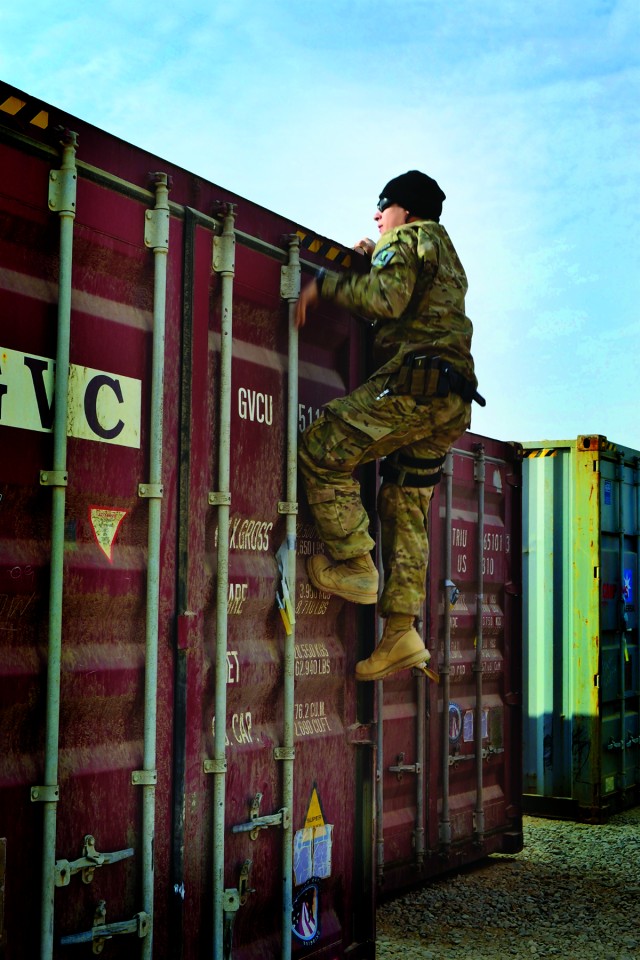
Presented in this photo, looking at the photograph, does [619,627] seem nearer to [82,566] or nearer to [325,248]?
[325,248]

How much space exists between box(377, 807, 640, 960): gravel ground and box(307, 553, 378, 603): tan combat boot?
1912 mm

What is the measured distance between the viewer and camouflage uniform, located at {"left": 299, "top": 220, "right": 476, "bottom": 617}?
4.11 metres

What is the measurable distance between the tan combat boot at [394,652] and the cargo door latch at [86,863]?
4.67ft

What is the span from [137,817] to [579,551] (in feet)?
19.6

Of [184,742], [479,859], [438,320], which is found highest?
[438,320]

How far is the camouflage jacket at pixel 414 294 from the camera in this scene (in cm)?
413

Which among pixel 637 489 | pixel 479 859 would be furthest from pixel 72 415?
pixel 637 489

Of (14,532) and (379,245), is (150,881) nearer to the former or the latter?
(14,532)

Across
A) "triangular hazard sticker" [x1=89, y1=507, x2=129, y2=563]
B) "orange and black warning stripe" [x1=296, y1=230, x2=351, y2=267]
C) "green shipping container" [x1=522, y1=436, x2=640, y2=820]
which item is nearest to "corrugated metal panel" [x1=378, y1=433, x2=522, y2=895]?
"green shipping container" [x1=522, y1=436, x2=640, y2=820]

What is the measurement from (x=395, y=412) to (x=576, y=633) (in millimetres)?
4910

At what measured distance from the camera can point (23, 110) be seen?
9.98 feet

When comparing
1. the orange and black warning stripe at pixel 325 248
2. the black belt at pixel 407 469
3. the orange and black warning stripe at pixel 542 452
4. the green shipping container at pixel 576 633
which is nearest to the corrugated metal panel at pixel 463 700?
the green shipping container at pixel 576 633

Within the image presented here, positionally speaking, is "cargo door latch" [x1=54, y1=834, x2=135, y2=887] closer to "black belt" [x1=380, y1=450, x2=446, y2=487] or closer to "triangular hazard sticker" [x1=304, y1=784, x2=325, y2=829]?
"triangular hazard sticker" [x1=304, y1=784, x2=325, y2=829]

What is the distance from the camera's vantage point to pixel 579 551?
340 inches
